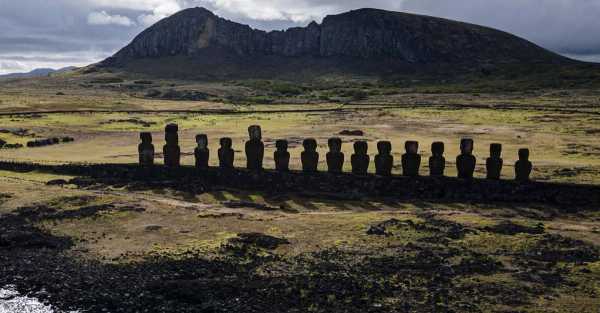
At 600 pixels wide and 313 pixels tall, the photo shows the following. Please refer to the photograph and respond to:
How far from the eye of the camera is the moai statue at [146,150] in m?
31.3

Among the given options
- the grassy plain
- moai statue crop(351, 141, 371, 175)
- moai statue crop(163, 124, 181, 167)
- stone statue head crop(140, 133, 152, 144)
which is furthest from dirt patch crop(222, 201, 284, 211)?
stone statue head crop(140, 133, 152, 144)

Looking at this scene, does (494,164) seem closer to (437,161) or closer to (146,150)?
(437,161)

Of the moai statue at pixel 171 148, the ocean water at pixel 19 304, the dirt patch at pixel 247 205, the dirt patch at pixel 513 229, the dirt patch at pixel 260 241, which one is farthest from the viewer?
the moai statue at pixel 171 148

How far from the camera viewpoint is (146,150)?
31.4 meters

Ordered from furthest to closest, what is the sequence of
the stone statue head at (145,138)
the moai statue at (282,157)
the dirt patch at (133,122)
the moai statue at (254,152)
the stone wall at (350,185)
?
the dirt patch at (133,122) → the stone statue head at (145,138) → the moai statue at (254,152) → the moai statue at (282,157) → the stone wall at (350,185)

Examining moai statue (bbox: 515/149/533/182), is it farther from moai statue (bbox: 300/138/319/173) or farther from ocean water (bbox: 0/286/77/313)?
ocean water (bbox: 0/286/77/313)

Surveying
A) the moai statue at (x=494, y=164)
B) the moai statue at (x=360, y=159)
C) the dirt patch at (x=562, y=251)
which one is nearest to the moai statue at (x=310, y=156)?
the moai statue at (x=360, y=159)

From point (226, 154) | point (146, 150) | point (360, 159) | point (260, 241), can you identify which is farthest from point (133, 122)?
point (260, 241)

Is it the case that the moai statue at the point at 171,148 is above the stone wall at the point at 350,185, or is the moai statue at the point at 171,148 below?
above

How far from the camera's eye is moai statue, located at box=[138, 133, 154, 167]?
31312 mm

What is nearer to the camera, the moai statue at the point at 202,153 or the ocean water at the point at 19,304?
the ocean water at the point at 19,304

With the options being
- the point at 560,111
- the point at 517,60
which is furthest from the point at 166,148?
the point at 517,60

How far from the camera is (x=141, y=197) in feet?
89.7

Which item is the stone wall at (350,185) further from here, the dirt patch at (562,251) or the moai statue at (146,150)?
the dirt patch at (562,251)
